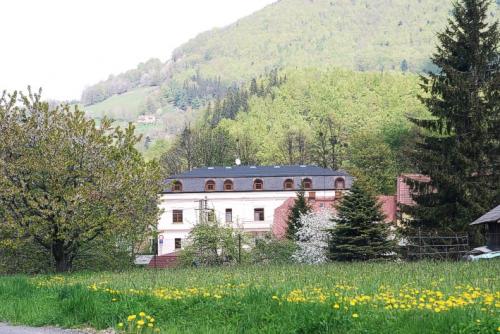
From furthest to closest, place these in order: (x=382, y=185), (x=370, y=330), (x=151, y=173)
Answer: (x=382, y=185) < (x=151, y=173) < (x=370, y=330)

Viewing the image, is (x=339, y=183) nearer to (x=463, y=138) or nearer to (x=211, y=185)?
(x=211, y=185)

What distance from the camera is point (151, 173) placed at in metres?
33.6

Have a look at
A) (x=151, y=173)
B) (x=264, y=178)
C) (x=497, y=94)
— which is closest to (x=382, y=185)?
(x=264, y=178)

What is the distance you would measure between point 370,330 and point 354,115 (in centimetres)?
13826

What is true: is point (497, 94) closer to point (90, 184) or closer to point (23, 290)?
point (90, 184)

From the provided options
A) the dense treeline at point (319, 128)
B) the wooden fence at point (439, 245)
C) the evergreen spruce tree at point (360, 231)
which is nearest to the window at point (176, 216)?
the dense treeline at point (319, 128)

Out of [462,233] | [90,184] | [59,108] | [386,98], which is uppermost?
[386,98]

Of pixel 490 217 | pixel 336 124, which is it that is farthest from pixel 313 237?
pixel 336 124

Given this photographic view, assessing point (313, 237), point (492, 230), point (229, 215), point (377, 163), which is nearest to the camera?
point (492, 230)

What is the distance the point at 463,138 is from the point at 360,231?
28.1ft

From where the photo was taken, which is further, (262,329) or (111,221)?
(111,221)

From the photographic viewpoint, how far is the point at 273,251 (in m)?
49.5

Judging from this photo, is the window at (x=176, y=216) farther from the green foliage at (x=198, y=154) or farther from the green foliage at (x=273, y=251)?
the green foliage at (x=198, y=154)

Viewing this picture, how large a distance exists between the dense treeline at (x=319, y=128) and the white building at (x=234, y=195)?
9590 mm
